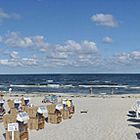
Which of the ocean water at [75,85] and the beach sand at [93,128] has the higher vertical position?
the ocean water at [75,85]

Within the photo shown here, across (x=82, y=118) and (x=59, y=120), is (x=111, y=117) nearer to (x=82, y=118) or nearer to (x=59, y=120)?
(x=82, y=118)

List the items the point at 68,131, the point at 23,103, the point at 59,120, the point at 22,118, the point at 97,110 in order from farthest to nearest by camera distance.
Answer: the point at 97,110
the point at 23,103
the point at 59,120
the point at 68,131
the point at 22,118

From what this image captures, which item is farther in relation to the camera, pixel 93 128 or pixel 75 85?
pixel 75 85

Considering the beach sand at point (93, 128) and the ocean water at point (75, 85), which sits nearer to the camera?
the beach sand at point (93, 128)

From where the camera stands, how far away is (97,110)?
21.9 metres

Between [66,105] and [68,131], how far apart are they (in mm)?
4162

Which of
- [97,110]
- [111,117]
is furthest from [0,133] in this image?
[97,110]

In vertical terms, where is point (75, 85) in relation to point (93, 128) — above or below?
above

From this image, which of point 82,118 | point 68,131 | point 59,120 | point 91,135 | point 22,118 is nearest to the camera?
point 22,118

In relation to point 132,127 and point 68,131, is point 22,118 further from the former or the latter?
point 132,127

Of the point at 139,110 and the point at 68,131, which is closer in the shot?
the point at 68,131

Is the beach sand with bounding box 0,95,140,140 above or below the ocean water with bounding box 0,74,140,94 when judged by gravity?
below

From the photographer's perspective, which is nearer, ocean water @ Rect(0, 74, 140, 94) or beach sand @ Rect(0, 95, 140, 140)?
beach sand @ Rect(0, 95, 140, 140)

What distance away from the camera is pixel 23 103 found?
803 inches
